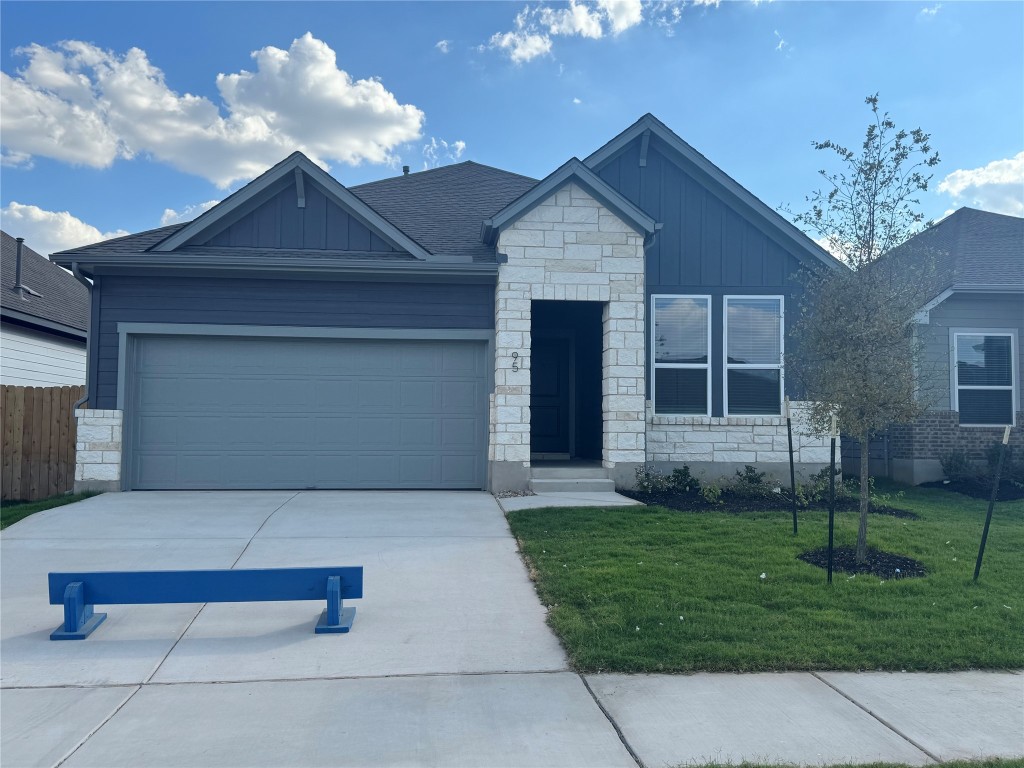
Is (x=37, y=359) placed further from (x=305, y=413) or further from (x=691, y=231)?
(x=691, y=231)

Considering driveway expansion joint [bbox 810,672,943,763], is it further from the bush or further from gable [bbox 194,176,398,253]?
gable [bbox 194,176,398,253]

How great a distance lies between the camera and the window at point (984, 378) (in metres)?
14.2

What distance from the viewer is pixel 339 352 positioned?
11.8 m

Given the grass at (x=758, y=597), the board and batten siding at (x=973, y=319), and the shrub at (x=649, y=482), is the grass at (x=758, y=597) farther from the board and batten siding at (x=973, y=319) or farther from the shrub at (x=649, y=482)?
the board and batten siding at (x=973, y=319)

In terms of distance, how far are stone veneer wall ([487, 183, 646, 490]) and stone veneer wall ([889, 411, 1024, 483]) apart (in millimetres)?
5952

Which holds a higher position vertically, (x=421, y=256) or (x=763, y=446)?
(x=421, y=256)

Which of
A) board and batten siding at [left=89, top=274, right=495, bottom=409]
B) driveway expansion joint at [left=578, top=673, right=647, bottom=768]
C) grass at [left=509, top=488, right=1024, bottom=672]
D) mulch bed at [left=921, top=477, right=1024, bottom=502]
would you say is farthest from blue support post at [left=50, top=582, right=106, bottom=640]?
mulch bed at [left=921, top=477, right=1024, bottom=502]

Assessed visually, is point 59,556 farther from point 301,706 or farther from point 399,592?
point 301,706

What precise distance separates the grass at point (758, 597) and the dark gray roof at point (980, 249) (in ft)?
20.1

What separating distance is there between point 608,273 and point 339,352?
4351mm

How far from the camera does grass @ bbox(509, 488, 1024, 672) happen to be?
5074 mm

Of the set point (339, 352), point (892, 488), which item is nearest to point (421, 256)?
point (339, 352)

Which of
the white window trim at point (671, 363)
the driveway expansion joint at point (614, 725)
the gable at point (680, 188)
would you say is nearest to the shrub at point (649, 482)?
the white window trim at point (671, 363)

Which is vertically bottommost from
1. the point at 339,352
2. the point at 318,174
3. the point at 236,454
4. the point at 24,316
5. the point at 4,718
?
the point at 4,718
